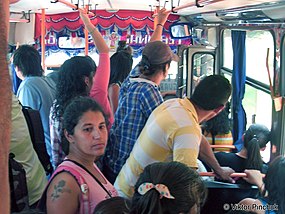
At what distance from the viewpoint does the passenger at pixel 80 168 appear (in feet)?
4.57

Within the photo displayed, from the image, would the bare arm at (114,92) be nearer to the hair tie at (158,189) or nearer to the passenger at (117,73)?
the passenger at (117,73)

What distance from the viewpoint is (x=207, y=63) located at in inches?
218

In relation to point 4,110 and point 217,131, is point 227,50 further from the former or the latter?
point 4,110

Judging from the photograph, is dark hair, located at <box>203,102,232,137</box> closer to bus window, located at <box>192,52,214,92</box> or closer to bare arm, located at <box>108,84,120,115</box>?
bare arm, located at <box>108,84,120,115</box>

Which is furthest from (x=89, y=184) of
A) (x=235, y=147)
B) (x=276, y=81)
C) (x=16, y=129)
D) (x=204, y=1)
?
(x=235, y=147)

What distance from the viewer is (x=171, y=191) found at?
50.3 inches

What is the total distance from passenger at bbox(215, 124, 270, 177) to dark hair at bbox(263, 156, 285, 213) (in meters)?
0.53

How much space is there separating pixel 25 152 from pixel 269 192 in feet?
4.15

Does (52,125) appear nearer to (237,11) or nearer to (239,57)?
(237,11)

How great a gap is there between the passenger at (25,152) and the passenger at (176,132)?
362 millimetres

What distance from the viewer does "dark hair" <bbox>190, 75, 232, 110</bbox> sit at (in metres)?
1.89

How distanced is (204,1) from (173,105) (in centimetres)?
97

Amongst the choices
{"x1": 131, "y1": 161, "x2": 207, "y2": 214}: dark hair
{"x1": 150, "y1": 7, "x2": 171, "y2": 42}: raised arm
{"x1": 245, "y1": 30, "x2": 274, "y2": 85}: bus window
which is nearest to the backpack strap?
{"x1": 131, "y1": 161, "x2": 207, "y2": 214}: dark hair

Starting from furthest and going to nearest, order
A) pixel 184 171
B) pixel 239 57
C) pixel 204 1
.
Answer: pixel 239 57, pixel 204 1, pixel 184 171
